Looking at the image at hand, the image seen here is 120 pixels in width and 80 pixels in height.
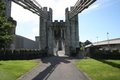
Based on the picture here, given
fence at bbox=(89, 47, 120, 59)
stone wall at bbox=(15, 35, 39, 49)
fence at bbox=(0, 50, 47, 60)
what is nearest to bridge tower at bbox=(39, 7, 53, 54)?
fence at bbox=(0, 50, 47, 60)

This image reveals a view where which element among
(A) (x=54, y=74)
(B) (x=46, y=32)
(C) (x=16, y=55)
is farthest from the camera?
(B) (x=46, y=32)

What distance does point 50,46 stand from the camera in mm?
77562

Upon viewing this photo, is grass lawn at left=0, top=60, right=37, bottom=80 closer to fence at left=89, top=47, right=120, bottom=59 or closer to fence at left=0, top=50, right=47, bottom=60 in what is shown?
fence at left=0, top=50, right=47, bottom=60

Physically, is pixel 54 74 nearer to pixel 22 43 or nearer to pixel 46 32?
pixel 46 32

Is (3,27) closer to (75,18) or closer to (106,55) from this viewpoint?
(106,55)

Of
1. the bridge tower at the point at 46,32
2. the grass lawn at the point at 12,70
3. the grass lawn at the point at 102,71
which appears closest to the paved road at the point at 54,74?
the grass lawn at the point at 12,70

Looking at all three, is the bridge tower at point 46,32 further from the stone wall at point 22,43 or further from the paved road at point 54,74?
the stone wall at point 22,43

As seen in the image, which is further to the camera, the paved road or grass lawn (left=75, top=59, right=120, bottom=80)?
grass lawn (left=75, top=59, right=120, bottom=80)

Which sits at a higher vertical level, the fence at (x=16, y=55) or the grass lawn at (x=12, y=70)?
the fence at (x=16, y=55)

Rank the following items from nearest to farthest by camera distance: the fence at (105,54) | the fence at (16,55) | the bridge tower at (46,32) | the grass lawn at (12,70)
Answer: the grass lawn at (12,70), the fence at (16,55), the fence at (105,54), the bridge tower at (46,32)

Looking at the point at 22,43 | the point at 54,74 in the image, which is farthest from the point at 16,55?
the point at 22,43

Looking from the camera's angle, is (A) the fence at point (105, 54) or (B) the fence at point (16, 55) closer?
(B) the fence at point (16, 55)

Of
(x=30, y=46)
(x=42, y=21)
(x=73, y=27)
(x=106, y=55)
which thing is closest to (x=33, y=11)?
(x=42, y=21)

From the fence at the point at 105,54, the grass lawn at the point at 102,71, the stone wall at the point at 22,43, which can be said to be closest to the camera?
the grass lawn at the point at 102,71
